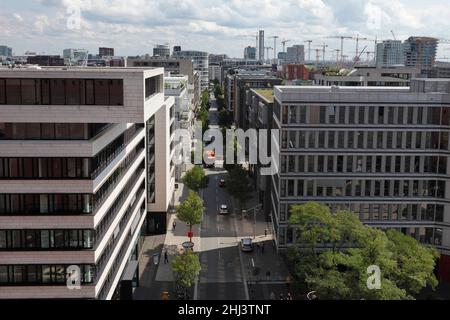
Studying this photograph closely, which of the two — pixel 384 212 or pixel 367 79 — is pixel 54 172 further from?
pixel 367 79

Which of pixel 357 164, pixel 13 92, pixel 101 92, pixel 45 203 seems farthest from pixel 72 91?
pixel 357 164

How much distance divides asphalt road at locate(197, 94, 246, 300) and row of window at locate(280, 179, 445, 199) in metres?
8.68

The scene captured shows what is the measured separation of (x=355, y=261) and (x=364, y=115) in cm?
1969

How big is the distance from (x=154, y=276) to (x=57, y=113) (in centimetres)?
2201

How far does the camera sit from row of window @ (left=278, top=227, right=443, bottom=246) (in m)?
52.3

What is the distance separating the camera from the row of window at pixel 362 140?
51.1m

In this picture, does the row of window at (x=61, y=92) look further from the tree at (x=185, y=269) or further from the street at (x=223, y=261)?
the street at (x=223, y=261)

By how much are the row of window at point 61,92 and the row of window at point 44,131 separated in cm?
130

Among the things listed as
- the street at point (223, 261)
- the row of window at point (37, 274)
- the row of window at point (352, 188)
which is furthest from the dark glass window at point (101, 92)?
the row of window at point (352, 188)

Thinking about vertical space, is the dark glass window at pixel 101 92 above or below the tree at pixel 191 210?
above

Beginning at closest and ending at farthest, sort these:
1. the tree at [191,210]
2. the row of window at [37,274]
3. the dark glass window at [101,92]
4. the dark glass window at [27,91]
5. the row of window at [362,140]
→ the dark glass window at [27,91]
the row of window at [37,274]
the dark glass window at [101,92]
the row of window at [362,140]
the tree at [191,210]

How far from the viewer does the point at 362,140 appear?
51.8m

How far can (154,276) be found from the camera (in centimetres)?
4934
